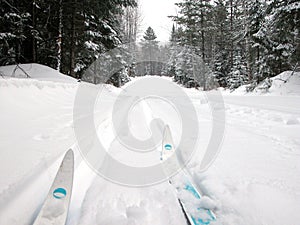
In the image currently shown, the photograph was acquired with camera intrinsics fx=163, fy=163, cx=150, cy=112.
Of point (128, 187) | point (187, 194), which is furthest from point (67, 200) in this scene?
point (187, 194)

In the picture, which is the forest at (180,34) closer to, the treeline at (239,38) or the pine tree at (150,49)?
the treeline at (239,38)

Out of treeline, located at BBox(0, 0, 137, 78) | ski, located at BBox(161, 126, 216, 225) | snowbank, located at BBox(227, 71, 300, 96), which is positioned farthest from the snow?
snowbank, located at BBox(227, 71, 300, 96)

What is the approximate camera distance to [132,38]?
80.3ft

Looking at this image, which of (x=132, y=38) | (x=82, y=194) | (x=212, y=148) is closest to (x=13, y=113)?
(x=82, y=194)

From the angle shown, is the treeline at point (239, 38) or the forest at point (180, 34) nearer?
the forest at point (180, 34)

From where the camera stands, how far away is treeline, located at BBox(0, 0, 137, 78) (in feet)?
18.5

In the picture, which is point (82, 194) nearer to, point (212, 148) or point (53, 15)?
point (212, 148)

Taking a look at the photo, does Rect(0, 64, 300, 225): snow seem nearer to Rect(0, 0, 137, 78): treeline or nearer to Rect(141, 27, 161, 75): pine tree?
Rect(0, 0, 137, 78): treeline

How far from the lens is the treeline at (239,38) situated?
6.75 metres

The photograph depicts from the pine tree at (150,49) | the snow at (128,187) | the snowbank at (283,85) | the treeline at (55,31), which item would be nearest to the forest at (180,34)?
the treeline at (55,31)

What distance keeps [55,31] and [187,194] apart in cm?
957

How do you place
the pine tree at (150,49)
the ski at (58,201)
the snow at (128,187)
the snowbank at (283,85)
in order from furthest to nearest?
the pine tree at (150,49) < the snowbank at (283,85) < the snow at (128,187) < the ski at (58,201)

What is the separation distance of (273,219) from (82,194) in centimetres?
161

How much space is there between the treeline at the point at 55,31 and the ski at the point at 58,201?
15.9ft
